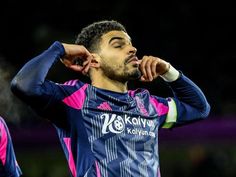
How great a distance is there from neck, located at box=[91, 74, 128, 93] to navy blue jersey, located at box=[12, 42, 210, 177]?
4cm

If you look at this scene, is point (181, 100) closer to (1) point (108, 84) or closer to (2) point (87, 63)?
(1) point (108, 84)

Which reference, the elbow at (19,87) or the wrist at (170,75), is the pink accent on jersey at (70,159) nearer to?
the elbow at (19,87)

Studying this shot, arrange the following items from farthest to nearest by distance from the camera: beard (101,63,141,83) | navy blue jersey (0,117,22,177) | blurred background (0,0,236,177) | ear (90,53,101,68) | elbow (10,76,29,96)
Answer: blurred background (0,0,236,177), navy blue jersey (0,117,22,177), ear (90,53,101,68), beard (101,63,141,83), elbow (10,76,29,96)

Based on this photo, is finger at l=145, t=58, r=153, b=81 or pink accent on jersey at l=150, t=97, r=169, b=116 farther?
pink accent on jersey at l=150, t=97, r=169, b=116

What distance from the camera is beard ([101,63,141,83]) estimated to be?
11.5 feet

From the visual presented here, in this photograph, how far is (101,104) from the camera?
3436mm

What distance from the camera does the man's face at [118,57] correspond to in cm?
350

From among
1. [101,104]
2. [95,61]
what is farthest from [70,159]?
[95,61]

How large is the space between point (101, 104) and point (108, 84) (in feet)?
0.53

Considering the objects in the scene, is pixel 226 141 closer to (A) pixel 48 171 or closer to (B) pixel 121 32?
(A) pixel 48 171

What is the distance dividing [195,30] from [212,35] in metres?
0.25

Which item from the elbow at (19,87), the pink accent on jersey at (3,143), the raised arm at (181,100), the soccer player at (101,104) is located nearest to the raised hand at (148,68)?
the soccer player at (101,104)

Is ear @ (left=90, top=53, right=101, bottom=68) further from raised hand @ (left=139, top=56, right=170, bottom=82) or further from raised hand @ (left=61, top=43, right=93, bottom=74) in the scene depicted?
raised hand @ (left=139, top=56, right=170, bottom=82)

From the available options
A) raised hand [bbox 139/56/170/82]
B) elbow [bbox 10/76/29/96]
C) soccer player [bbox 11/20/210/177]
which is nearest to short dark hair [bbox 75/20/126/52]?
soccer player [bbox 11/20/210/177]
